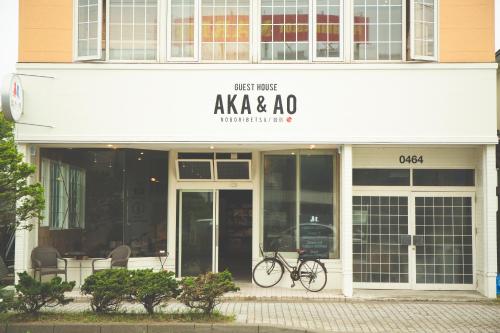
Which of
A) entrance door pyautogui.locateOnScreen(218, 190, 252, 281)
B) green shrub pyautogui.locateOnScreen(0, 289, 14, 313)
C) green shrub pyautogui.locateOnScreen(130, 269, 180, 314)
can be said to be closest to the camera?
green shrub pyautogui.locateOnScreen(0, 289, 14, 313)

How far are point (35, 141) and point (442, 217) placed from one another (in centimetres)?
967

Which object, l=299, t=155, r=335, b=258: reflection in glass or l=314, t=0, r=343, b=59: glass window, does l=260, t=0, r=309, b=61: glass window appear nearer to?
l=314, t=0, r=343, b=59: glass window

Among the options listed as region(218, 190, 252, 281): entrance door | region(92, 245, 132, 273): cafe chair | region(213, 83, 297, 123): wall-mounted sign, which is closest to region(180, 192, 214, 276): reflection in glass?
region(92, 245, 132, 273): cafe chair

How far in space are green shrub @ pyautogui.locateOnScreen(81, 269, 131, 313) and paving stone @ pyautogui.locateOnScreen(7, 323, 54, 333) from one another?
37.4 inches

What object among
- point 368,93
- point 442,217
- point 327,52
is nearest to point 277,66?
point 327,52

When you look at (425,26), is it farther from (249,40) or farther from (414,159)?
(249,40)

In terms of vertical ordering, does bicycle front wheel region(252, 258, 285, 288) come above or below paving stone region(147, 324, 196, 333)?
above

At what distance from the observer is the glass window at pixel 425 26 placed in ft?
49.2

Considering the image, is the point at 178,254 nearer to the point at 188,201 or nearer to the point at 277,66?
the point at 188,201

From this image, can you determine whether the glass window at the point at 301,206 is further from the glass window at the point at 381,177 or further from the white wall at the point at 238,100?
the white wall at the point at 238,100

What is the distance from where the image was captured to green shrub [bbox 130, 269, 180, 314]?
11422 millimetres

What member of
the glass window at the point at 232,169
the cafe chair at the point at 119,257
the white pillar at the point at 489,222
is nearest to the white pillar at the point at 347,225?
the glass window at the point at 232,169

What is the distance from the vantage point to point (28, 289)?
11.2m

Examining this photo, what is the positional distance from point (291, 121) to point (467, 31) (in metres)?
4.46
